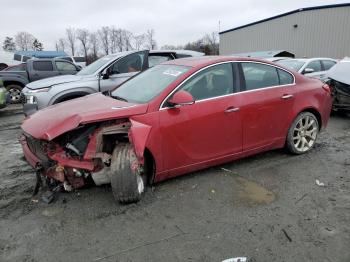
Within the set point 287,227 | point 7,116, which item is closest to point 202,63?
point 287,227

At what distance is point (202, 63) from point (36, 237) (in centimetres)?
285

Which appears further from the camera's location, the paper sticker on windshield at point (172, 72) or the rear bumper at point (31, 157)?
the paper sticker on windshield at point (172, 72)

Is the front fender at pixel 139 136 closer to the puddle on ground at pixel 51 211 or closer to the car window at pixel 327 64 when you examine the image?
the puddle on ground at pixel 51 211

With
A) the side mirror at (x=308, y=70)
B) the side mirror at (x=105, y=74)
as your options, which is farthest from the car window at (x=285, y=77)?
the side mirror at (x=308, y=70)

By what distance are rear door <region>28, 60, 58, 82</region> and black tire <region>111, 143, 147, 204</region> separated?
36.8 ft

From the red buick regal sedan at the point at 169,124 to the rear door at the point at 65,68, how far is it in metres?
9.81

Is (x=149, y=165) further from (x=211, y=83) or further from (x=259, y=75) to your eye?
(x=259, y=75)

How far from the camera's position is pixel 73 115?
3895 mm

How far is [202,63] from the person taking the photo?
4.54 m

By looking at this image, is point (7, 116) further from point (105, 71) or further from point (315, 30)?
point (315, 30)

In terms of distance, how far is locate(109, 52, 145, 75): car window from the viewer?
25.1 feet

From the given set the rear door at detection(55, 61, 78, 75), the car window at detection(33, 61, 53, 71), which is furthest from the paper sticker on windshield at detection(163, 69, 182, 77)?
the car window at detection(33, 61, 53, 71)

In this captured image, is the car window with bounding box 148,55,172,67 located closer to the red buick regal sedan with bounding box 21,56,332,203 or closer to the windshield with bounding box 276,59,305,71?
the red buick regal sedan with bounding box 21,56,332,203

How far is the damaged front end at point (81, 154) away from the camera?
3.79m
